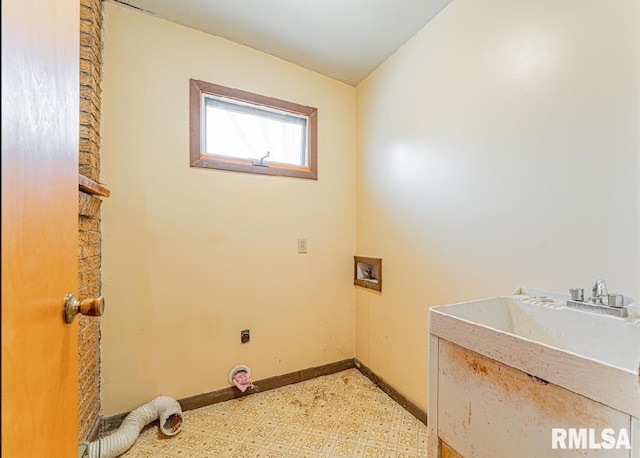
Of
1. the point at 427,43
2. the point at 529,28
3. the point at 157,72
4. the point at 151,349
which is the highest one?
the point at 427,43

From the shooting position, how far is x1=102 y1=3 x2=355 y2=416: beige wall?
1.64 m

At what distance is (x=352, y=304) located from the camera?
7.91 ft

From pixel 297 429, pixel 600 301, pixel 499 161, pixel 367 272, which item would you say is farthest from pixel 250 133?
pixel 600 301

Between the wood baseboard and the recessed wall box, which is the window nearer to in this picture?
the recessed wall box

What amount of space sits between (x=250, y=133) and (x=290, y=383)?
191 cm

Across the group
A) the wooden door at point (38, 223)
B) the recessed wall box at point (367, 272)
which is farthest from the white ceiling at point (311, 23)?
the recessed wall box at point (367, 272)

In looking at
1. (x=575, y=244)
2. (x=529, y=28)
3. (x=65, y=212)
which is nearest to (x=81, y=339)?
(x=65, y=212)

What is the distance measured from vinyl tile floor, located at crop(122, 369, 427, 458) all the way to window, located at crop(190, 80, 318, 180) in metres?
1.60

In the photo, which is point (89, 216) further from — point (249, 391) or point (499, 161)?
point (499, 161)

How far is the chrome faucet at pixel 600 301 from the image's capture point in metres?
0.87

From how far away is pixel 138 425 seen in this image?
61.3 inches

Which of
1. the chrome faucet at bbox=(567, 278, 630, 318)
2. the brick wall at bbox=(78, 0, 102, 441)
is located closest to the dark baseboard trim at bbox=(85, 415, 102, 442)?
the brick wall at bbox=(78, 0, 102, 441)

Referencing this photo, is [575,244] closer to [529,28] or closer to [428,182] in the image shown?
[428,182]

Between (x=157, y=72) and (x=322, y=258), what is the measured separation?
1.68 m
